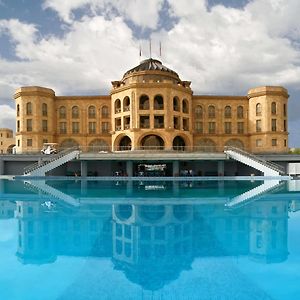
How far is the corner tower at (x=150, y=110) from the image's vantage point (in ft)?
151

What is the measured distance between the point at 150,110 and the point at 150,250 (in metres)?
36.1

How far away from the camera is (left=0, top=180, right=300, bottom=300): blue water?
8.20 meters

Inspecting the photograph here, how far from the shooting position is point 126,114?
47.5 m

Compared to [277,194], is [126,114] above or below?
above

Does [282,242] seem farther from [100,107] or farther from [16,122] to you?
[16,122]

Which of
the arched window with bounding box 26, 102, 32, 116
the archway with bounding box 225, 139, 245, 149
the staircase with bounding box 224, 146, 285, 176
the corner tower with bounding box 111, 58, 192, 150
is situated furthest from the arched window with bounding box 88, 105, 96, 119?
the staircase with bounding box 224, 146, 285, 176

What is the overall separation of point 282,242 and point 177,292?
6483 millimetres

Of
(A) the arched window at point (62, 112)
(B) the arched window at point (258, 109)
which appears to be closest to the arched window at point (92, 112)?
(A) the arched window at point (62, 112)

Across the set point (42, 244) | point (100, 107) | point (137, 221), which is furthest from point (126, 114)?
point (42, 244)

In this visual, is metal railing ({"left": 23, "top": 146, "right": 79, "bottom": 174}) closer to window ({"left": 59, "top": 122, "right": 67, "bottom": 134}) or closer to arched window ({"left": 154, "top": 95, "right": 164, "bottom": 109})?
window ({"left": 59, "top": 122, "right": 67, "bottom": 134})

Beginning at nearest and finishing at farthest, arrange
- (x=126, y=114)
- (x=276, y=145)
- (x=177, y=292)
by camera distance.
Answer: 1. (x=177, y=292)
2. (x=126, y=114)
3. (x=276, y=145)

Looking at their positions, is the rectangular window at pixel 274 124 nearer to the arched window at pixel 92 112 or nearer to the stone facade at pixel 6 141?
the arched window at pixel 92 112

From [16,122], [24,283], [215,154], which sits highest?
[16,122]

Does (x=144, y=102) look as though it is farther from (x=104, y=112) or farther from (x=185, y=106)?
(x=104, y=112)
